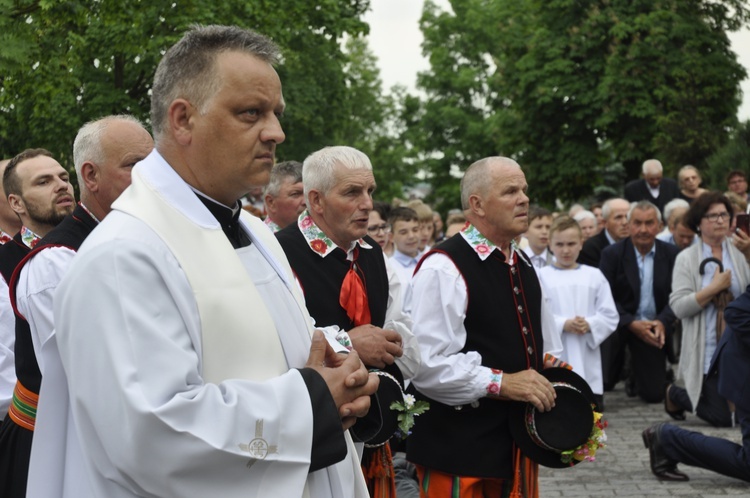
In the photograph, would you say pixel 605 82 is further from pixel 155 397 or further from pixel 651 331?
pixel 155 397

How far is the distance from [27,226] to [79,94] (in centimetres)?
1765

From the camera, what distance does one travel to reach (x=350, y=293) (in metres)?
5.03

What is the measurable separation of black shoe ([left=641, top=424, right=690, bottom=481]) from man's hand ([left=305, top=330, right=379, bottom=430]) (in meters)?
6.17

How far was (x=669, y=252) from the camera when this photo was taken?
12750 mm

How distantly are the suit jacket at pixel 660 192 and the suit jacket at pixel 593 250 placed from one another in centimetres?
343

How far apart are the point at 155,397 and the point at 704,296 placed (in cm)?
910

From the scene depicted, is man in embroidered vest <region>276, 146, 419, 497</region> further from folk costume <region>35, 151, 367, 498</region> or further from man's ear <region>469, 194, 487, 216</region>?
folk costume <region>35, 151, 367, 498</region>

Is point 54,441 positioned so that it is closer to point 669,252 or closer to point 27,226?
point 27,226

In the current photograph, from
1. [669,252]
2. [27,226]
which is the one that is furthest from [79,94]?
[27,226]

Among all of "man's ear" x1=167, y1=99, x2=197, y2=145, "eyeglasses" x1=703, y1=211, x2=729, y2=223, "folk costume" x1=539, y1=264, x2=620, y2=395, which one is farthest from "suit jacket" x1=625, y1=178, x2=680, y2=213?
"man's ear" x1=167, y1=99, x2=197, y2=145

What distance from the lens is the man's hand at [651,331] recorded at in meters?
12.4

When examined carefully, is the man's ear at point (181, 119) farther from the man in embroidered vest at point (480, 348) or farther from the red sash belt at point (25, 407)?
the man in embroidered vest at point (480, 348)

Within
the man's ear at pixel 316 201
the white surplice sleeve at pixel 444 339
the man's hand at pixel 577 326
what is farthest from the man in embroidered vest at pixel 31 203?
the man's hand at pixel 577 326

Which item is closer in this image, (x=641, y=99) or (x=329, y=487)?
(x=329, y=487)
